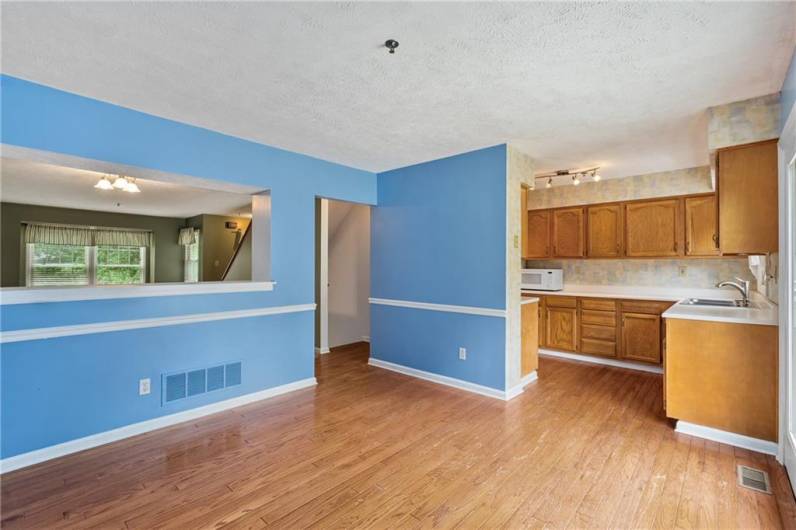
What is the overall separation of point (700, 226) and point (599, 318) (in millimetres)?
1549

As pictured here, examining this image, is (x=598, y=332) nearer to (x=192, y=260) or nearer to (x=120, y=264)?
(x=192, y=260)

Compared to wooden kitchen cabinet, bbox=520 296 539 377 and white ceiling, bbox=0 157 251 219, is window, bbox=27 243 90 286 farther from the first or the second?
wooden kitchen cabinet, bbox=520 296 539 377

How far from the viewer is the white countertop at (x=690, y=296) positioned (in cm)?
263

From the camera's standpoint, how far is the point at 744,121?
2596 mm

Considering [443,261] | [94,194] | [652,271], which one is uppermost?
[94,194]

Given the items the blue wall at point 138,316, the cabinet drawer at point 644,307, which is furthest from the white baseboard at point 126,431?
the cabinet drawer at point 644,307

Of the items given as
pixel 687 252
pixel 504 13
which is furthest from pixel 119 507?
pixel 687 252

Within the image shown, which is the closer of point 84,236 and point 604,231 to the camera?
point 604,231

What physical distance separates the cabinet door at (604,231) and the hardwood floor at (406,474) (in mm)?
2171

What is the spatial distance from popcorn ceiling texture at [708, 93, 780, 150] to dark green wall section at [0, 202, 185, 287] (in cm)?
970

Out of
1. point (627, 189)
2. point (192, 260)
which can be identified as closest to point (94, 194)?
point (192, 260)

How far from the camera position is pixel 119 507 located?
77.2 inches

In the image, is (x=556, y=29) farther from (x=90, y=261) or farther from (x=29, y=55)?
(x=90, y=261)

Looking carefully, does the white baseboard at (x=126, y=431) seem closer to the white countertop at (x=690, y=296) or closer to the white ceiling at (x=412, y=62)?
the white ceiling at (x=412, y=62)
